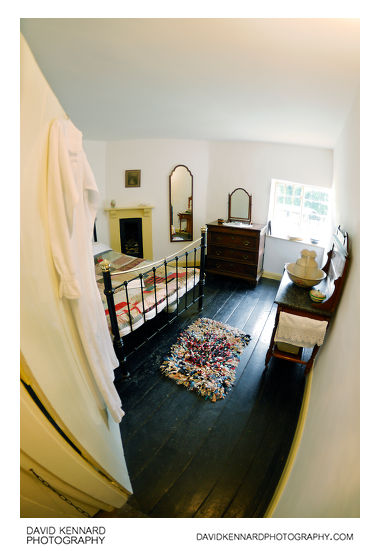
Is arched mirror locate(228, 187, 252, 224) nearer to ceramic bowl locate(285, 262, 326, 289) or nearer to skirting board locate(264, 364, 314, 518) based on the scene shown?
ceramic bowl locate(285, 262, 326, 289)

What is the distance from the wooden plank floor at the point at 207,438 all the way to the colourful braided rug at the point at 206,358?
8cm

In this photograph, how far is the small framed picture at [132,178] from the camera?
193 inches

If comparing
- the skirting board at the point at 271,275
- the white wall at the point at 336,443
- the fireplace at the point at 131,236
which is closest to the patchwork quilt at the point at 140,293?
the fireplace at the point at 131,236

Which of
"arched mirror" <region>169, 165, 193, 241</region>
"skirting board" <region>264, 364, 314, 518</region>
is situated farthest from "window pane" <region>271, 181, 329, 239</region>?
"skirting board" <region>264, 364, 314, 518</region>

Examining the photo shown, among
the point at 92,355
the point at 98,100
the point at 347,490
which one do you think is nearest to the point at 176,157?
the point at 98,100

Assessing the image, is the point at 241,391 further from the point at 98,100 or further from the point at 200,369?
the point at 98,100

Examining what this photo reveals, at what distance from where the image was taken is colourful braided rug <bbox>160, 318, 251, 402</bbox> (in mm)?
2535

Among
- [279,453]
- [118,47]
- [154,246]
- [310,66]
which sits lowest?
[279,453]

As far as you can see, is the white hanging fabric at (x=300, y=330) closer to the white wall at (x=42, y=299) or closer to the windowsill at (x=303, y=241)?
the white wall at (x=42, y=299)

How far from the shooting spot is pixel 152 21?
1269mm

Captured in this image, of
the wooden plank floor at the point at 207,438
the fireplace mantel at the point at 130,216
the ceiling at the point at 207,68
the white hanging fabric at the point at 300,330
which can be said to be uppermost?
the ceiling at the point at 207,68

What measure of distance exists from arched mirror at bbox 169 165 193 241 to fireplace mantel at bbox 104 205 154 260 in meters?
0.44

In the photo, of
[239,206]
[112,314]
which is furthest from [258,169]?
[112,314]

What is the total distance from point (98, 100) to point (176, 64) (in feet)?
3.69
